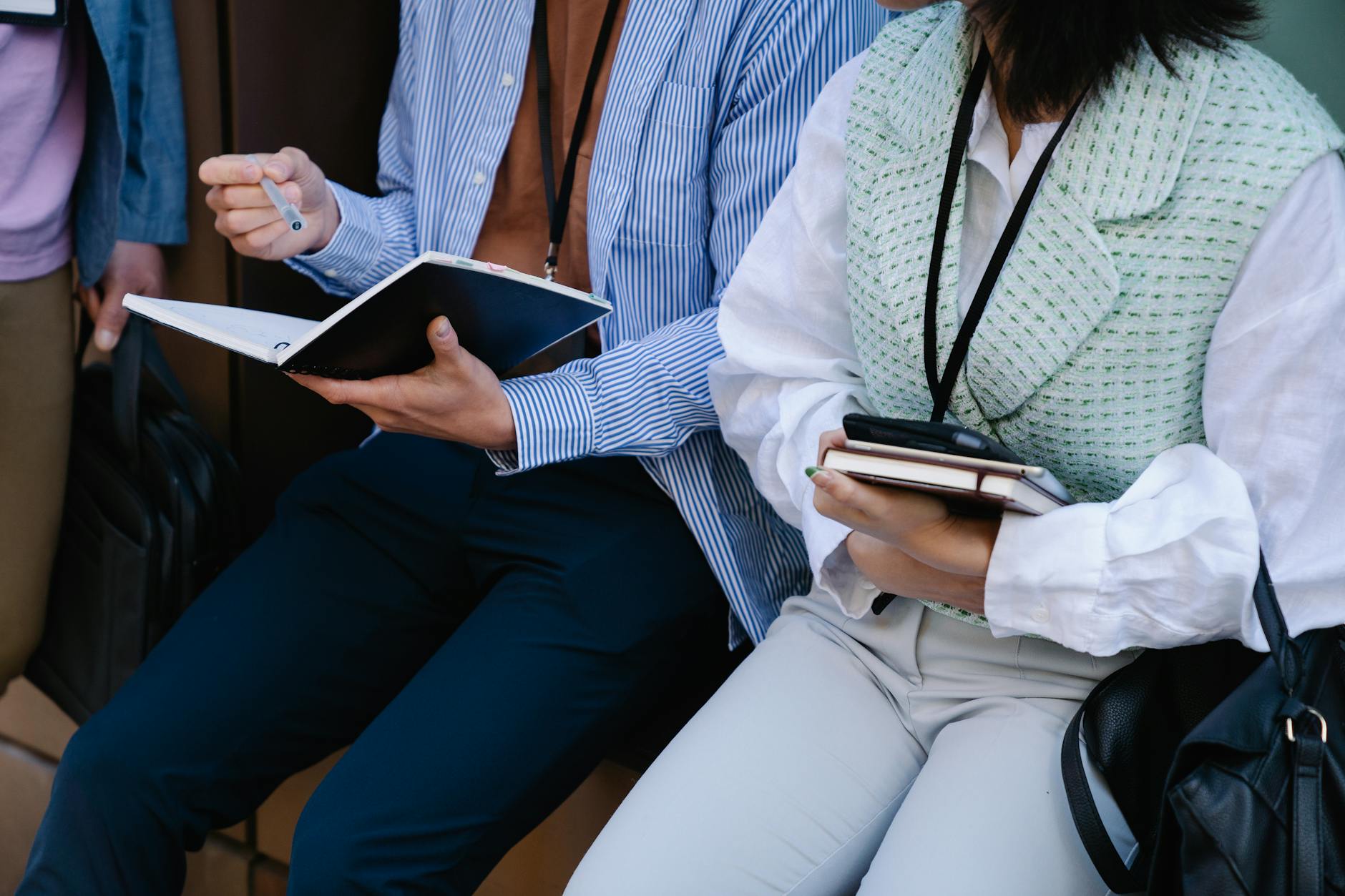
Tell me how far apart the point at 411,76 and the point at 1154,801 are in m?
1.28

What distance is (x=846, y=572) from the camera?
3.74ft

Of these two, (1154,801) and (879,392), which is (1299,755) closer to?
(1154,801)

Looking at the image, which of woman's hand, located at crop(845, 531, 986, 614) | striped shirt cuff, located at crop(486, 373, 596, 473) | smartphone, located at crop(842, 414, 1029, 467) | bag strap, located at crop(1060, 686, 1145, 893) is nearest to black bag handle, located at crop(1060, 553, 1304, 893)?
bag strap, located at crop(1060, 686, 1145, 893)

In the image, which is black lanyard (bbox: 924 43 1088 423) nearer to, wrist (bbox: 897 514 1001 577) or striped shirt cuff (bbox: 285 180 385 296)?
wrist (bbox: 897 514 1001 577)

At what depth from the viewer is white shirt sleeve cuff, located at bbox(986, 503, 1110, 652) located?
0.92 m

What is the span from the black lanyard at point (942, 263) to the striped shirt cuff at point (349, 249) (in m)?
0.80

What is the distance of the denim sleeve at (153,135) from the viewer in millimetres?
1614

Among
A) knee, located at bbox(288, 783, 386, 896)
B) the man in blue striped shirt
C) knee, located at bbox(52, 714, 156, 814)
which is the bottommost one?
knee, located at bbox(52, 714, 156, 814)

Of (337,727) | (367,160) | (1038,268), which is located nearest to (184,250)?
(367,160)

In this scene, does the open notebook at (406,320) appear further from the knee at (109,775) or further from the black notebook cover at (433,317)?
the knee at (109,775)

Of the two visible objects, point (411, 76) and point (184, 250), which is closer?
point (411, 76)

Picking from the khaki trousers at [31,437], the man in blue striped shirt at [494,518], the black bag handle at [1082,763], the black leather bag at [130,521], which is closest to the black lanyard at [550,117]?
the man in blue striped shirt at [494,518]

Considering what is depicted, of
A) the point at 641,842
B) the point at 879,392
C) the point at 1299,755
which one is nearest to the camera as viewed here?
the point at 1299,755

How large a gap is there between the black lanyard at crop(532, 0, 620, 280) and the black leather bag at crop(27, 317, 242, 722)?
0.58m
